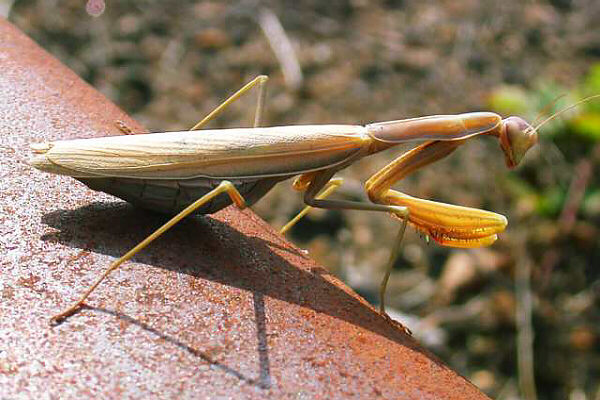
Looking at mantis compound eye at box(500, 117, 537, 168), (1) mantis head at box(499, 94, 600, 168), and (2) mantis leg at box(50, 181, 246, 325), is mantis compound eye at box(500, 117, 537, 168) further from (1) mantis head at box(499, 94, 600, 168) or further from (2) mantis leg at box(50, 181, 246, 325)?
(2) mantis leg at box(50, 181, 246, 325)

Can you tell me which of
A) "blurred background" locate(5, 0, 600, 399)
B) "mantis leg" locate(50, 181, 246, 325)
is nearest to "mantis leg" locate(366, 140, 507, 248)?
"mantis leg" locate(50, 181, 246, 325)

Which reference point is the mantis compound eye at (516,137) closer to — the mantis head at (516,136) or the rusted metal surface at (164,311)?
the mantis head at (516,136)

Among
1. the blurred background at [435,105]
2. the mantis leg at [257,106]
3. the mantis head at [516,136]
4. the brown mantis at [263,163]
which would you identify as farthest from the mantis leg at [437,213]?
the blurred background at [435,105]

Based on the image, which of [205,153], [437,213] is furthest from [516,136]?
[205,153]

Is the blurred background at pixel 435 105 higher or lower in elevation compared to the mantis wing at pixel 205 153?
lower

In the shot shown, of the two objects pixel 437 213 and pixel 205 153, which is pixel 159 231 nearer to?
pixel 205 153

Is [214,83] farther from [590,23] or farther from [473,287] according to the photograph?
[590,23]
